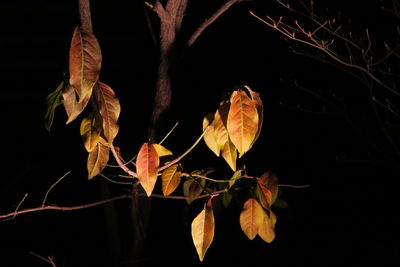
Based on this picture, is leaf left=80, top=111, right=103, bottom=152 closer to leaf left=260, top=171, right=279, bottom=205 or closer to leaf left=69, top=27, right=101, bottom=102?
leaf left=69, top=27, right=101, bottom=102

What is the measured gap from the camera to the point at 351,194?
2.47m

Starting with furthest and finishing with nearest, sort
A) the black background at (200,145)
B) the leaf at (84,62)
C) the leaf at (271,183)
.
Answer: the black background at (200,145), the leaf at (271,183), the leaf at (84,62)

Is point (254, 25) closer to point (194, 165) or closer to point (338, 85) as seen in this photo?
point (338, 85)

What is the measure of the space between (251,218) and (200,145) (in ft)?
4.31

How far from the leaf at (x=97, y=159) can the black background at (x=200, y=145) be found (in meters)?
1.07

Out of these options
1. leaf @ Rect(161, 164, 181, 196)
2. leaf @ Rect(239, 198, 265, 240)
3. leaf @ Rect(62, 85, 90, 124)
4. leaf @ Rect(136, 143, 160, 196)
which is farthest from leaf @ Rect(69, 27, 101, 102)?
leaf @ Rect(239, 198, 265, 240)

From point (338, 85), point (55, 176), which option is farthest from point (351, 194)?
point (55, 176)

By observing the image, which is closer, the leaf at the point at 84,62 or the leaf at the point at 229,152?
the leaf at the point at 84,62

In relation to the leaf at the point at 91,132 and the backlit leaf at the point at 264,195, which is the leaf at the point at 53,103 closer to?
Answer: the leaf at the point at 91,132

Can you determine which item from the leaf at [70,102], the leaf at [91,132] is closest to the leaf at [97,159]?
the leaf at [91,132]

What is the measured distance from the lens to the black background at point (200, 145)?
2.12 m

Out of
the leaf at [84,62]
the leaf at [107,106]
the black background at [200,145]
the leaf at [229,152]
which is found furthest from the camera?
the black background at [200,145]

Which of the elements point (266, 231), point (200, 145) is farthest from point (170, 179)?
point (200, 145)

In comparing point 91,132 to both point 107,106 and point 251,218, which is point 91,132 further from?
point 251,218
